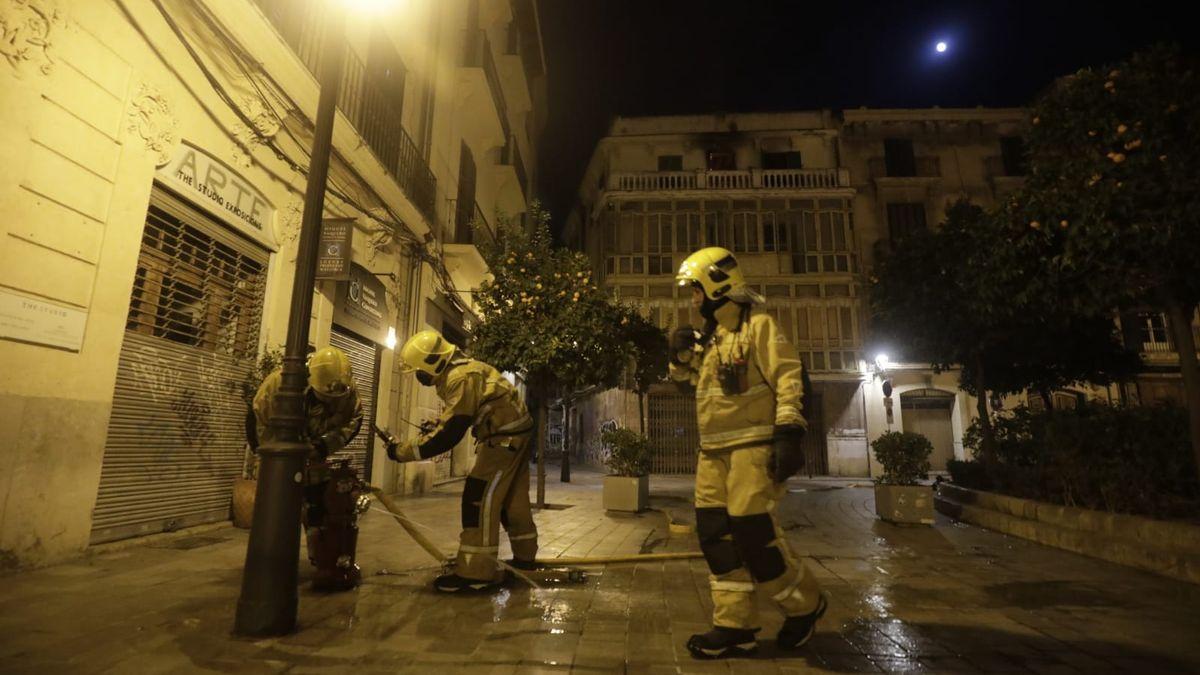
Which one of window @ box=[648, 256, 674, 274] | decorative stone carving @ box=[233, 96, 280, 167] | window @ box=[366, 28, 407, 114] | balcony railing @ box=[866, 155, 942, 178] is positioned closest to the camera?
decorative stone carving @ box=[233, 96, 280, 167]

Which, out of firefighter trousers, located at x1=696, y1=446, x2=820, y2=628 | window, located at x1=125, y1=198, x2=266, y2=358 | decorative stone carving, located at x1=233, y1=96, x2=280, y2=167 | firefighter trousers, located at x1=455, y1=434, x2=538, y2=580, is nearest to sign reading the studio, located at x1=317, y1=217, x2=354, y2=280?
window, located at x1=125, y1=198, x2=266, y2=358

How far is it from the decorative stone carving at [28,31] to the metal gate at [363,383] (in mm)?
4962

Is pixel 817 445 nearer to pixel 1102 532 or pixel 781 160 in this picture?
pixel 781 160

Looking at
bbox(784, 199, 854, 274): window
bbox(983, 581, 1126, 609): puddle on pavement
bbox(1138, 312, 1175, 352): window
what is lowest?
bbox(983, 581, 1126, 609): puddle on pavement

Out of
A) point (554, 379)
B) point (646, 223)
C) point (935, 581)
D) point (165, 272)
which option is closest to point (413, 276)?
point (554, 379)

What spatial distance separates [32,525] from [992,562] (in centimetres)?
821

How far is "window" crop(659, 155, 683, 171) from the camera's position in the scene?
80.5 feet

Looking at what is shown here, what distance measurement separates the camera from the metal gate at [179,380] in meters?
5.21

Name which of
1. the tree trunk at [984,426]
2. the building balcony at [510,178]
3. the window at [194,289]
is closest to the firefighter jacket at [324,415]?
the window at [194,289]

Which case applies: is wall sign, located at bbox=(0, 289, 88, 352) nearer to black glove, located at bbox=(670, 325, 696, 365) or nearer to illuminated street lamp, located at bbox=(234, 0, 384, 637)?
illuminated street lamp, located at bbox=(234, 0, 384, 637)

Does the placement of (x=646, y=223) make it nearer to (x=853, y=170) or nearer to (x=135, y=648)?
(x=853, y=170)

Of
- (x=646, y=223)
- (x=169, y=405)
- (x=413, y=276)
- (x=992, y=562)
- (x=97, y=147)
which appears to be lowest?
(x=992, y=562)

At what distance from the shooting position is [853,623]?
3422mm

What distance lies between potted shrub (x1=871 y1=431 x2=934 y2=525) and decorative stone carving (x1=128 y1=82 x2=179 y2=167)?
9.09 m
